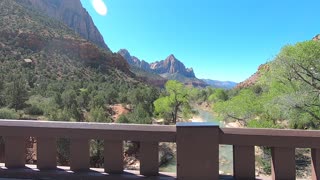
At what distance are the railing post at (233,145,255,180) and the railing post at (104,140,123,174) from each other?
1.25m

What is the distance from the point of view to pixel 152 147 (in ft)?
12.4

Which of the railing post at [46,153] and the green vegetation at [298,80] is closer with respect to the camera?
the railing post at [46,153]

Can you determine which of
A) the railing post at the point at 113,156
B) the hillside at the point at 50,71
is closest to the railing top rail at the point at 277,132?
the railing post at the point at 113,156

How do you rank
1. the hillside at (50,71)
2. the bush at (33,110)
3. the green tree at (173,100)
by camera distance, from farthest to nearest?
the green tree at (173,100) → the hillside at (50,71) → the bush at (33,110)

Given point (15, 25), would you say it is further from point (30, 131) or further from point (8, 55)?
point (30, 131)

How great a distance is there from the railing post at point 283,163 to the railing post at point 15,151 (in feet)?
9.07

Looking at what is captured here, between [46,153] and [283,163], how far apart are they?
2.60m

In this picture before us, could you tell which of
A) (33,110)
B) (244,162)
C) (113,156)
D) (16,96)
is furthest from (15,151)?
(16,96)

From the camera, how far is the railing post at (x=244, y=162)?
3.69 m

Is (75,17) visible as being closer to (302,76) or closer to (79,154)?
(302,76)

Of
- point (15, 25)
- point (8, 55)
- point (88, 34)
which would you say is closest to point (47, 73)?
point (8, 55)

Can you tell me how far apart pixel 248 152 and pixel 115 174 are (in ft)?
4.83

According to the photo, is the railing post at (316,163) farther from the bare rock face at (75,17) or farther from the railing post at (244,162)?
the bare rock face at (75,17)

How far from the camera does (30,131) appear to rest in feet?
12.6
